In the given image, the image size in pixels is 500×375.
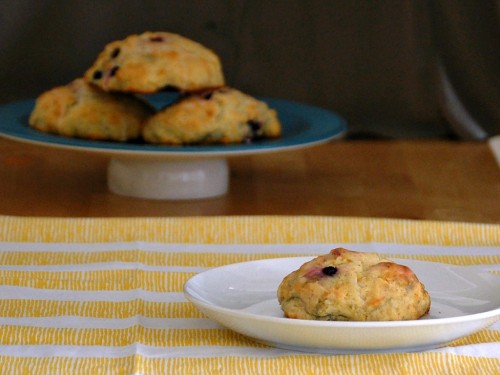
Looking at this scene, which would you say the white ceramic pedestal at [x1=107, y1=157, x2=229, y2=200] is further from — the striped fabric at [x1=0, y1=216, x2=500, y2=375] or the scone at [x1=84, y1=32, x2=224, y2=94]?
the striped fabric at [x1=0, y1=216, x2=500, y2=375]

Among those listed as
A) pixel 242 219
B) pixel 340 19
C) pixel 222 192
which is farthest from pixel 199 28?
pixel 242 219

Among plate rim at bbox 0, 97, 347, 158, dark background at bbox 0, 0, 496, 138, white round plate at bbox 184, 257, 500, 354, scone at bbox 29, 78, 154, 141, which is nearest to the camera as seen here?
white round plate at bbox 184, 257, 500, 354

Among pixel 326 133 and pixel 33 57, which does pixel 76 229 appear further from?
pixel 33 57

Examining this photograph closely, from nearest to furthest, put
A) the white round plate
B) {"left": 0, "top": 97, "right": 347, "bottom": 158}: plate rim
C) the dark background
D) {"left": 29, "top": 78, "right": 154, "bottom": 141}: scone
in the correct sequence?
1. the white round plate
2. {"left": 0, "top": 97, "right": 347, "bottom": 158}: plate rim
3. {"left": 29, "top": 78, "right": 154, "bottom": 141}: scone
4. the dark background

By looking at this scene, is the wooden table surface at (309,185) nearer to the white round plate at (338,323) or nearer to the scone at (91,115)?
the scone at (91,115)

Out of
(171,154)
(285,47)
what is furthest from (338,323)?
(285,47)

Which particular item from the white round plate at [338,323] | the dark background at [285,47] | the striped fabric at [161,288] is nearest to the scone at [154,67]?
the striped fabric at [161,288]

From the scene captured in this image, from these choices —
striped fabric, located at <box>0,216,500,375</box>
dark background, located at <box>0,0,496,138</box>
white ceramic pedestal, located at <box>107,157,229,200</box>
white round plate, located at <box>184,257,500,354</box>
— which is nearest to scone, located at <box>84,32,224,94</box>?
white ceramic pedestal, located at <box>107,157,229,200</box>

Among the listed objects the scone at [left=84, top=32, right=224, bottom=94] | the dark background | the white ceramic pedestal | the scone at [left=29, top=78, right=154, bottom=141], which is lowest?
the dark background
